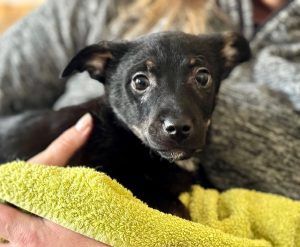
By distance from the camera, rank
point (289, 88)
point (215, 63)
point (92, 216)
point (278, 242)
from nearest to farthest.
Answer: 1. point (92, 216)
2. point (278, 242)
3. point (215, 63)
4. point (289, 88)

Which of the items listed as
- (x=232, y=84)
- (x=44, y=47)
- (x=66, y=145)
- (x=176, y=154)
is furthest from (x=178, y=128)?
(x=44, y=47)

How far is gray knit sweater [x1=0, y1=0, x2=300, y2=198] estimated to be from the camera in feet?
5.05

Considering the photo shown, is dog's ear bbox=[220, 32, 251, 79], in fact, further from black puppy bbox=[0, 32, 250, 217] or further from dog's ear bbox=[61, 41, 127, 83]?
dog's ear bbox=[61, 41, 127, 83]

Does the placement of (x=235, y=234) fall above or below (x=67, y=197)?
below

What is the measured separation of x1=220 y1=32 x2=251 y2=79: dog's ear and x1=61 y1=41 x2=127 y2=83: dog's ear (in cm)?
34

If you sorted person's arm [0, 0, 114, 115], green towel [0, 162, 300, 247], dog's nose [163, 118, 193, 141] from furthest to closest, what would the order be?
person's arm [0, 0, 114, 115]
dog's nose [163, 118, 193, 141]
green towel [0, 162, 300, 247]

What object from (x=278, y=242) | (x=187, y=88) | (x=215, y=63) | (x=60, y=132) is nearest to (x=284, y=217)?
(x=278, y=242)

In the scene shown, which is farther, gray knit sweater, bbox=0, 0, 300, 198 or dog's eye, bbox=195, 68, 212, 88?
gray knit sweater, bbox=0, 0, 300, 198

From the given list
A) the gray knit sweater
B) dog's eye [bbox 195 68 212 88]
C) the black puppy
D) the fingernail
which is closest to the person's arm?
the gray knit sweater

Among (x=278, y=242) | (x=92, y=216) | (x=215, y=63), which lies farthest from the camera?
(x=215, y=63)

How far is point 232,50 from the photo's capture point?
5.23ft

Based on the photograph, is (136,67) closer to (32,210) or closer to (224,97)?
(224,97)

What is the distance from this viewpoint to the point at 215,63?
1.52 metres

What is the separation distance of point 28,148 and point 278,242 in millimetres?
888
